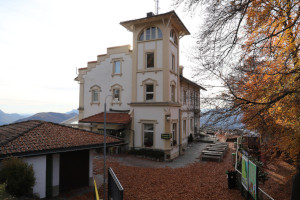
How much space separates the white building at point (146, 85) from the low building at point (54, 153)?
23.0 feet

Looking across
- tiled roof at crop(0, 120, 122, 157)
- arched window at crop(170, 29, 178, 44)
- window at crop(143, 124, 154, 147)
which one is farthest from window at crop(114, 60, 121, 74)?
tiled roof at crop(0, 120, 122, 157)

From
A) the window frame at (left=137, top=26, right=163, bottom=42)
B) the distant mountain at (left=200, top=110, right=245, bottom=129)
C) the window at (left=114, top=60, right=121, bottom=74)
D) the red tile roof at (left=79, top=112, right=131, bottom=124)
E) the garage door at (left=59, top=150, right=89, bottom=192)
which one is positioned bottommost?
the garage door at (left=59, top=150, right=89, bottom=192)

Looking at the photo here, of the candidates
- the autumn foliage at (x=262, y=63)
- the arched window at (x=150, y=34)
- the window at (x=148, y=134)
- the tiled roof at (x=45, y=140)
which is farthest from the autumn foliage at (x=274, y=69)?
the arched window at (x=150, y=34)

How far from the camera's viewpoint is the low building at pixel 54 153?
796 cm

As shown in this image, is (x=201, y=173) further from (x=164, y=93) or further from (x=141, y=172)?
(x=164, y=93)

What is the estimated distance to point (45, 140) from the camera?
8.97 metres

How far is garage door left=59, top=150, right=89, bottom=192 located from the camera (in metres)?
9.83

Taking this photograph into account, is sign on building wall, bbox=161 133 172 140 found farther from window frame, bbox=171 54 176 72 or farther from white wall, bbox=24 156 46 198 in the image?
white wall, bbox=24 156 46 198

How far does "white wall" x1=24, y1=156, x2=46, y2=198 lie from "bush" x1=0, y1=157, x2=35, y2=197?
1298mm

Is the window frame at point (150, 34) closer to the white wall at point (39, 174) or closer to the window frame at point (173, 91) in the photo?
the window frame at point (173, 91)

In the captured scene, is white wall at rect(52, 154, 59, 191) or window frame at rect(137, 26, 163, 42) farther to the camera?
window frame at rect(137, 26, 163, 42)

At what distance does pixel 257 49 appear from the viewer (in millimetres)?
6062

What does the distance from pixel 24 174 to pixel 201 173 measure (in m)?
11.2

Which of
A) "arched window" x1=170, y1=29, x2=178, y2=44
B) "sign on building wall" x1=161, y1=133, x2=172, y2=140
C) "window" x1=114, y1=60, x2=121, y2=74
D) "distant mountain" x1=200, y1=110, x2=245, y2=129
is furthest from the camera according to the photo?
"window" x1=114, y1=60, x2=121, y2=74
